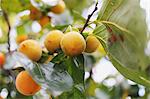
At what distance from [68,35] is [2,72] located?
594mm

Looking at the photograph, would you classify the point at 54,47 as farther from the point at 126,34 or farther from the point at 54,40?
the point at 126,34

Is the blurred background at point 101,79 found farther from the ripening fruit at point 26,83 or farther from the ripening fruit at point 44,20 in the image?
the ripening fruit at point 26,83

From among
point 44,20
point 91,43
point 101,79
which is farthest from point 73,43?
point 101,79

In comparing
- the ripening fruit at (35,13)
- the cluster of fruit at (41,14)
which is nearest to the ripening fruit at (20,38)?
the cluster of fruit at (41,14)

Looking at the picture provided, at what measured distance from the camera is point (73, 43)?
1.03 meters

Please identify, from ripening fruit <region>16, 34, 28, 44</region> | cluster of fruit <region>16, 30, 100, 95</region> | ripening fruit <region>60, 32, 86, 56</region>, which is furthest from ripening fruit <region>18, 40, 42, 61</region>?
ripening fruit <region>16, 34, 28, 44</region>

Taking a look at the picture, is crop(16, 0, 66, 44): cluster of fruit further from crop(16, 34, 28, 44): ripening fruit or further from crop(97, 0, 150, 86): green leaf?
crop(97, 0, 150, 86): green leaf

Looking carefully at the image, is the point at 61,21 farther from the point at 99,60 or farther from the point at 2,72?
the point at 2,72

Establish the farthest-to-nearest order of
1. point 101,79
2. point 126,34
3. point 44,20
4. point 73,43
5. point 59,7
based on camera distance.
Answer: point 101,79 < point 44,20 < point 59,7 < point 73,43 < point 126,34

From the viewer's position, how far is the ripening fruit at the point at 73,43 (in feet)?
3.35

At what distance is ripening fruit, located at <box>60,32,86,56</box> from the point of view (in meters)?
1.02

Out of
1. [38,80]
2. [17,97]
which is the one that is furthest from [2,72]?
[38,80]

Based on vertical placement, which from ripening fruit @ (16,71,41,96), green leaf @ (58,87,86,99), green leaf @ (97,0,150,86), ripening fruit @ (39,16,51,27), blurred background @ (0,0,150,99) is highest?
green leaf @ (97,0,150,86)

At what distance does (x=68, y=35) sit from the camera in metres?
1.03
